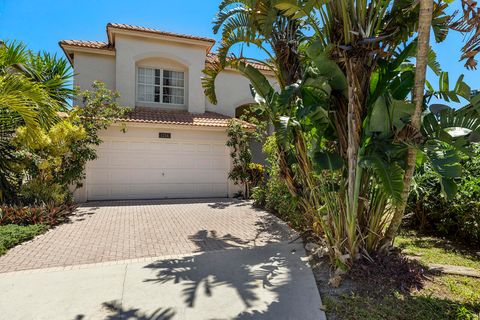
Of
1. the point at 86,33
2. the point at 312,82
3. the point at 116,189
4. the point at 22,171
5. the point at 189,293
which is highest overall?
the point at 86,33

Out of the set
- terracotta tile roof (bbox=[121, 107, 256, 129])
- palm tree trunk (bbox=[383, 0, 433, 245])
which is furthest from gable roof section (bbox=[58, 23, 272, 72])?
palm tree trunk (bbox=[383, 0, 433, 245])

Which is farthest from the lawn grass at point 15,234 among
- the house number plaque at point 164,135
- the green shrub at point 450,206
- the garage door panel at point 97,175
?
the green shrub at point 450,206

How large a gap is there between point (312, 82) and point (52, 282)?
5237 mm

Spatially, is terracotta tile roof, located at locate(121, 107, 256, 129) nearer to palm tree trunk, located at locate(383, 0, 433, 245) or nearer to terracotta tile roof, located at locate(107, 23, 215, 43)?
terracotta tile roof, located at locate(107, 23, 215, 43)

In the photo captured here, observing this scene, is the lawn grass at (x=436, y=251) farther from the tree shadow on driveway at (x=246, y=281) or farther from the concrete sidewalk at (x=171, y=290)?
the concrete sidewalk at (x=171, y=290)

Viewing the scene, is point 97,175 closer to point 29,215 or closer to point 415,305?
point 29,215

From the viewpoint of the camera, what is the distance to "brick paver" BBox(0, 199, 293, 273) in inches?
235

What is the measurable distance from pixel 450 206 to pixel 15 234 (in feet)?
33.2

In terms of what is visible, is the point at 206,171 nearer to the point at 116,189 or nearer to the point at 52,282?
the point at 116,189

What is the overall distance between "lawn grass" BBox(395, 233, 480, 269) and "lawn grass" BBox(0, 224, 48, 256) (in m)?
8.42

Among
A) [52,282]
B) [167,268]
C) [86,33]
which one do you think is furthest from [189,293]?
[86,33]

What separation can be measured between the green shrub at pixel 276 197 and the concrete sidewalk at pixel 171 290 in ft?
7.42

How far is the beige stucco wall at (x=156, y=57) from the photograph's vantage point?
1405cm

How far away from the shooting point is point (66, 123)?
393 inches
